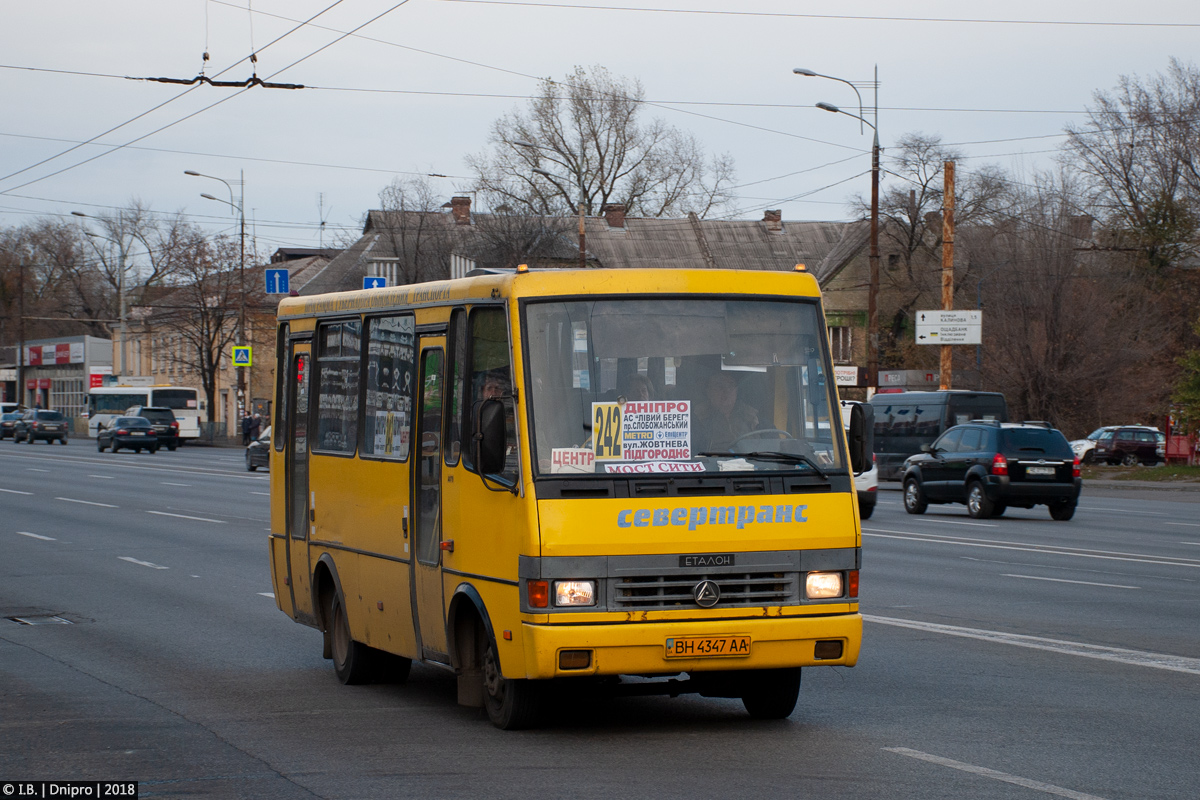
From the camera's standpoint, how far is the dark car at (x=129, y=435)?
61.8 metres

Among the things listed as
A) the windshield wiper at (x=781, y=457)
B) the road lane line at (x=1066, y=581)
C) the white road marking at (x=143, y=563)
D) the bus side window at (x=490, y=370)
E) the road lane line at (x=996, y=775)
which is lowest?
the road lane line at (x=1066, y=581)

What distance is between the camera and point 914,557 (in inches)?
718

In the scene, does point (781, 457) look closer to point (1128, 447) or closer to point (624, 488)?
point (624, 488)

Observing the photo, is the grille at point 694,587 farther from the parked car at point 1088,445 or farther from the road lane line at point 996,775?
the parked car at point 1088,445

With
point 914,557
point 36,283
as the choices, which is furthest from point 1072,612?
point 36,283

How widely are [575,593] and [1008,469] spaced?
19631mm

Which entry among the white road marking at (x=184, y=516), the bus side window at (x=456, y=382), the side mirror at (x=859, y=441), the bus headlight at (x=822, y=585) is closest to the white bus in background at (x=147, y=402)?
the white road marking at (x=184, y=516)

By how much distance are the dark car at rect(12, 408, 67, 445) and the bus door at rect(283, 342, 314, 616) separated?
222ft

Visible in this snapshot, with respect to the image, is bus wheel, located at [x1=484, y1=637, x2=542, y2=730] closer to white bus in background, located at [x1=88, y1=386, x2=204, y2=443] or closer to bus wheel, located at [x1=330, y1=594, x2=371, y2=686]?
bus wheel, located at [x1=330, y1=594, x2=371, y2=686]

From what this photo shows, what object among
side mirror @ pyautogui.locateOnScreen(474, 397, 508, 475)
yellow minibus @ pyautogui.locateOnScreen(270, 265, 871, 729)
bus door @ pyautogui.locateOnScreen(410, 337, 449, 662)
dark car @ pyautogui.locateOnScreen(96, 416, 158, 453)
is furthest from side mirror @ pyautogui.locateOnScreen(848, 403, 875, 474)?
dark car @ pyautogui.locateOnScreen(96, 416, 158, 453)

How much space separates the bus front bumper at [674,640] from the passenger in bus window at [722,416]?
2.93 feet

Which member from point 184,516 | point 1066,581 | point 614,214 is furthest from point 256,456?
point 614,214

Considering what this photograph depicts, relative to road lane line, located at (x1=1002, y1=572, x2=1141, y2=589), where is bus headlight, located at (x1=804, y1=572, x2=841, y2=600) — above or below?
above

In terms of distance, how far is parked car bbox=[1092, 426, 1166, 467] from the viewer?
50.9 meters
